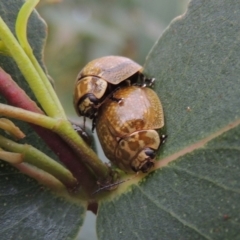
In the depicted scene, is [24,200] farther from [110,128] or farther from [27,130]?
[110,128]

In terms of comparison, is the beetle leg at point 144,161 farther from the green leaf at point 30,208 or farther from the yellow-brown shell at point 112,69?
the yellow-brown shell at point 112,69

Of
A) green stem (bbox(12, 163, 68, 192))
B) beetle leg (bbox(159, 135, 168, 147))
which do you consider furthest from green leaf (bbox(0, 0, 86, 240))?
beetle leg (bbox(159, 135, 168, 147))

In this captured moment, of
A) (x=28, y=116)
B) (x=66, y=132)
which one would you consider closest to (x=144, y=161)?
(x=66, y=132)

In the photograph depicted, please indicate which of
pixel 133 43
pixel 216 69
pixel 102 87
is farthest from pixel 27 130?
pixel 133 43

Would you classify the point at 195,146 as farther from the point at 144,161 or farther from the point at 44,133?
the point at 44,133

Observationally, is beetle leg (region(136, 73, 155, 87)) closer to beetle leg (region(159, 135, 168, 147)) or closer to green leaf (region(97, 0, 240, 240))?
green leaf (region(97, 0, 240, 240))

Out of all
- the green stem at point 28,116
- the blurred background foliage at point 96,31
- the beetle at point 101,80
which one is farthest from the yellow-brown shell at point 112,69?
the blurred background foliage at point 96,31
